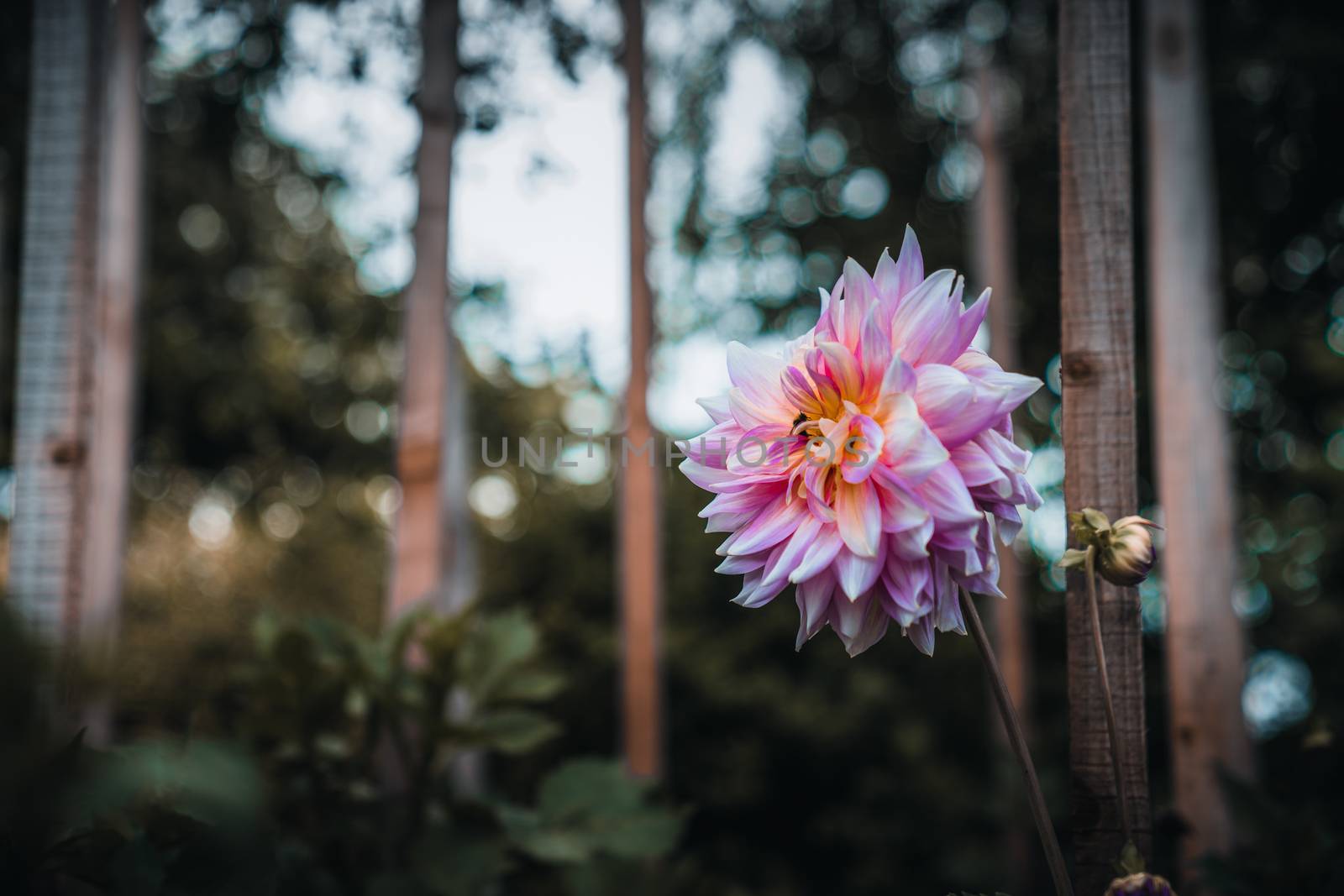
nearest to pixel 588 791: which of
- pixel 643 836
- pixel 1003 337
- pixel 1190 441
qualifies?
pixel 643 836

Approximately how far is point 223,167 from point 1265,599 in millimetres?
5743

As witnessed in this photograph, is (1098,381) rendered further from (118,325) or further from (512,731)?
(118,325)

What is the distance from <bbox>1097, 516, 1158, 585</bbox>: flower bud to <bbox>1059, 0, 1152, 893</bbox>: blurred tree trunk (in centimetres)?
21

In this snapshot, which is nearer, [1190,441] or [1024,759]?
[1024,759]

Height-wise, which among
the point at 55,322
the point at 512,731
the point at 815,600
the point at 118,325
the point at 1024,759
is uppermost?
the point at 118,325

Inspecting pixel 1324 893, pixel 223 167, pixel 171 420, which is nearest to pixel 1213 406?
pixel 1324 893

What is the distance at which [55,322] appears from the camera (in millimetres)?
2008

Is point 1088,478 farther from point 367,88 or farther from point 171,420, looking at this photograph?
point 171,420

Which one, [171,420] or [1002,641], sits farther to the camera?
[171,420]

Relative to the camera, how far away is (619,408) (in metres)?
3.73

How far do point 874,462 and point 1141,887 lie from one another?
0.44 m

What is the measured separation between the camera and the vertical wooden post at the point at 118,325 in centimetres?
324

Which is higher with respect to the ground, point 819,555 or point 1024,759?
point 819,555

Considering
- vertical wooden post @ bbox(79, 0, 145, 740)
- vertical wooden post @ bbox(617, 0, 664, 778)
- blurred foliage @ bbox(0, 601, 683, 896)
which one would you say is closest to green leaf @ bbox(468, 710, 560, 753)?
blurred foliage @ bbox(0, 601, 683, 896)
